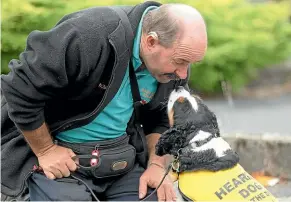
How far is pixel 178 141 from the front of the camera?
11.0ft

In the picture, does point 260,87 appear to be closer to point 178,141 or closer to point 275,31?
point 275,31

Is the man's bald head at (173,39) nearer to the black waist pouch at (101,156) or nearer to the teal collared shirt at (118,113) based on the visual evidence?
the teal collared shirt at (118,113)

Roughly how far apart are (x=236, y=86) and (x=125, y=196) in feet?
21.2

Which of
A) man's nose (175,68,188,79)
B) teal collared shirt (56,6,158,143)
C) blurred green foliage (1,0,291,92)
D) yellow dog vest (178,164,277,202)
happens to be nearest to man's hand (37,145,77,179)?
teal collared shirt (56,6,158,143)

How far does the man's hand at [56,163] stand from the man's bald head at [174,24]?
2.95ft

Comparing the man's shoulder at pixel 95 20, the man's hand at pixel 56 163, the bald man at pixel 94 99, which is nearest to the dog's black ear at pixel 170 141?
the bald man at pixel 94 99

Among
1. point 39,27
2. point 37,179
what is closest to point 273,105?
point 39,27

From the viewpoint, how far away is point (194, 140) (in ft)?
10.8

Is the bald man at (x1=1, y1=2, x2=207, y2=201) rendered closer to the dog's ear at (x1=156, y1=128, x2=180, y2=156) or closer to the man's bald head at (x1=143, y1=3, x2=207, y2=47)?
the man's bald head at (x1=143, y1=3, x2=207, y2=47)

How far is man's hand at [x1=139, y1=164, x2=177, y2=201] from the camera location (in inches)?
146

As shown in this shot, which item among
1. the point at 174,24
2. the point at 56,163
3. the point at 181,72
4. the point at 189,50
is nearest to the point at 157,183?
the point at 56,163

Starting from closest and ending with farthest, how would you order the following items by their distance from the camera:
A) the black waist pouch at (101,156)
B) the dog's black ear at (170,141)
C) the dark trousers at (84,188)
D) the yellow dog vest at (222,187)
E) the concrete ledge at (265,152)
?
1. the yellow dog vest at (222,187)
2. the dog's black ear at (170,141)
3. the dark trousers at (84,188)
4. the black waist pouch at (101,156)
5. the concrete ledge at (265,152)

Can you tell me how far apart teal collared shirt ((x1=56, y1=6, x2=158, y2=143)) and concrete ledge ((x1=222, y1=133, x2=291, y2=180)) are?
68.5 inches

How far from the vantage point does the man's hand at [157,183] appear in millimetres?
3706
